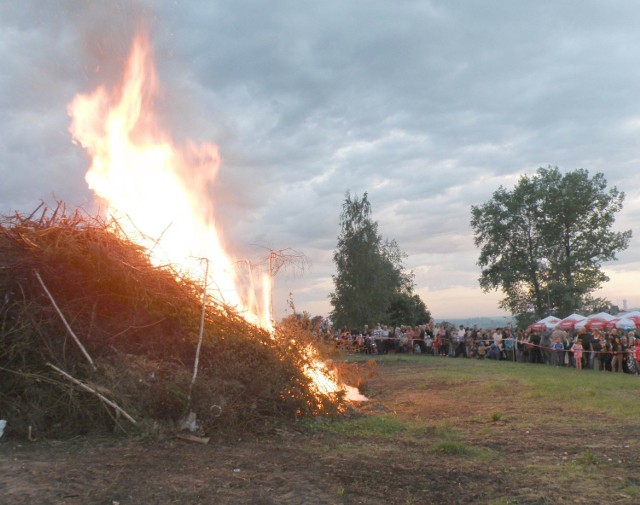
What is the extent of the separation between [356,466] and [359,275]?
45.4 m

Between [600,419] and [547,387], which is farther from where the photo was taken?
[547,387]

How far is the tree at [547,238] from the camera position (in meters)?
51.9

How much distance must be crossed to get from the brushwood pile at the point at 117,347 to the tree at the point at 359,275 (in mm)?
41206

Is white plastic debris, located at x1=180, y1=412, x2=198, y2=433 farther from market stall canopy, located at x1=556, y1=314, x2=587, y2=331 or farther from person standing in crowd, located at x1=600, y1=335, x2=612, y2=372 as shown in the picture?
market stall canopy, located at x1=556, y1=314, x2=587, y2=331

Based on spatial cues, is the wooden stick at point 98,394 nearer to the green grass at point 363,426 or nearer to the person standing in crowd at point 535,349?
the green grass at point 363,426

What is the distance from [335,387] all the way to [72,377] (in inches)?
194

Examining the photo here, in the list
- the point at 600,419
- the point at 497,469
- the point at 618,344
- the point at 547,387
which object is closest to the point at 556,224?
the point at 618,344

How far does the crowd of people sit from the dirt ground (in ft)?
19.2

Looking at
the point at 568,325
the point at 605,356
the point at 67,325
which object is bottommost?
the point at 605,356

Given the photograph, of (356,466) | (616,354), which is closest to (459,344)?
(616,354)

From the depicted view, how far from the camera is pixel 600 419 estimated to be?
9781 millimetres

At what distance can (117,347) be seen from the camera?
31.1ft

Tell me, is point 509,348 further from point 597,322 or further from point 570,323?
point 597,322

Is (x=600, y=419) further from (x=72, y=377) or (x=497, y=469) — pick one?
(x=72, y=377)
